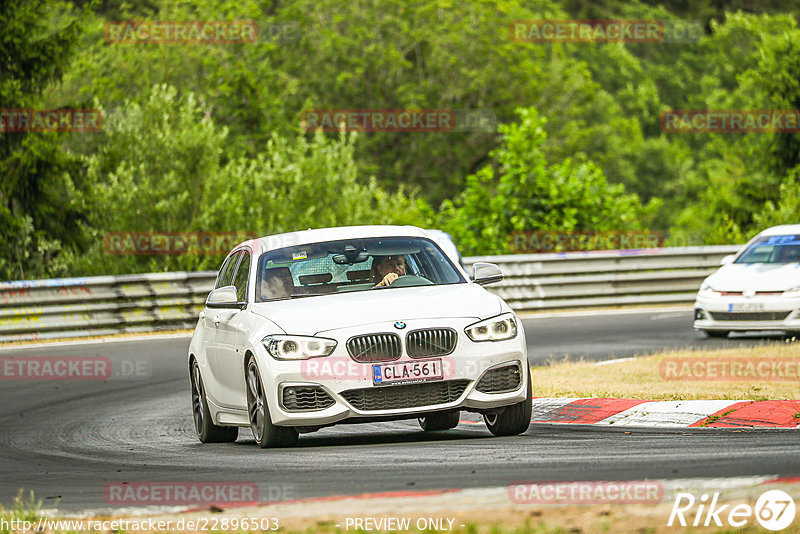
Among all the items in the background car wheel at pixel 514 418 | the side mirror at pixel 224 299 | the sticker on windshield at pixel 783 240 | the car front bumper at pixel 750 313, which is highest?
the side mirror at pixel 224 299

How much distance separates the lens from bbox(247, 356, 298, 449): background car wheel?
932 cm

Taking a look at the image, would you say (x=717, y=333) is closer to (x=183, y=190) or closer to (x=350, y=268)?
(x=350, y=268)

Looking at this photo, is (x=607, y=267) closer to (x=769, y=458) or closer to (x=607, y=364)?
(x=607, y=364)

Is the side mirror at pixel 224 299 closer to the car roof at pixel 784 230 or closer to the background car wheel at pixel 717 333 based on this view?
the background car wheel at pixel 717 333

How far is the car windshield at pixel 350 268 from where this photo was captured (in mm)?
10203

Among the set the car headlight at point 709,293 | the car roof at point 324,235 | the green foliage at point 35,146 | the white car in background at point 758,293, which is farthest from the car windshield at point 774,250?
the green foliage at point 35,146

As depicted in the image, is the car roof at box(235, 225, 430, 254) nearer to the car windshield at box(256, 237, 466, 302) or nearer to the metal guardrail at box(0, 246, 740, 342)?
the car windshield at box(256, 237, 466, 302)

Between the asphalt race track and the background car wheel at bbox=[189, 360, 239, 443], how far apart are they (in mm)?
128

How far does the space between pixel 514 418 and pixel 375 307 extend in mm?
1270

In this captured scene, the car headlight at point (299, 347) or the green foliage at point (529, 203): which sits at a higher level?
the car headlight at point (299, 347)

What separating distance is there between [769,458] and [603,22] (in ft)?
225

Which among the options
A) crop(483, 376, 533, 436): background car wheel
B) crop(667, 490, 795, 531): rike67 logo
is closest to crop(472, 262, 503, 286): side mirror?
crop(483, 376, 533, 436): background car wheel

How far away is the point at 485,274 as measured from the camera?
10281 mm

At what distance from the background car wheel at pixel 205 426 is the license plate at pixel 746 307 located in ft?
29.8
